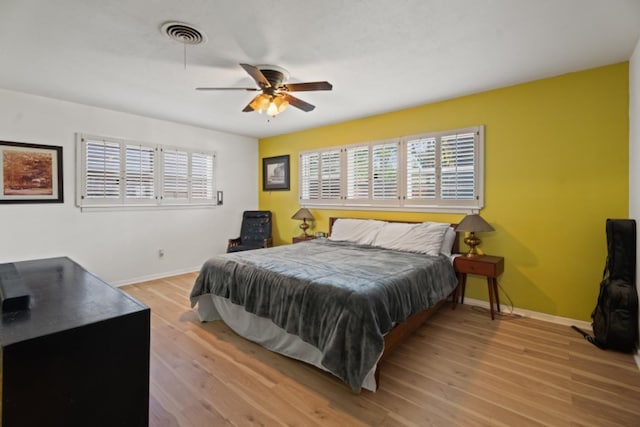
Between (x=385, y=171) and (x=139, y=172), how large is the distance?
3.62 m

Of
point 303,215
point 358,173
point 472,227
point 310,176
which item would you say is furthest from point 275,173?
point 472,227

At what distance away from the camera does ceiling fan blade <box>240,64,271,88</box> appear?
2.38m

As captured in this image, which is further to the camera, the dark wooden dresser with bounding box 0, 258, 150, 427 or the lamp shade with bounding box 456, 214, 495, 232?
the lamp shade with bounding box 456, 214, 495, 232

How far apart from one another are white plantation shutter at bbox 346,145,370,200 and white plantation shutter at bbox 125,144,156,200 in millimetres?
3012

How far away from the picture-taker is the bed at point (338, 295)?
6.51 ft

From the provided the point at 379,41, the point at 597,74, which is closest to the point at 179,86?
the point at 379,41

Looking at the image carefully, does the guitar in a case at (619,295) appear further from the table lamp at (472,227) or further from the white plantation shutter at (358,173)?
the white plantation shutter at (358,173)

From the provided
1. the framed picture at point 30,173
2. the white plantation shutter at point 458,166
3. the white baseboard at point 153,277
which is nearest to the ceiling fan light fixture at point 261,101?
the white plantation shutter at point 458,166

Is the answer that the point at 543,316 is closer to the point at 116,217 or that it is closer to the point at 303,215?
the point at 303,215

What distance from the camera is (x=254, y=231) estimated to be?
575 centimetres

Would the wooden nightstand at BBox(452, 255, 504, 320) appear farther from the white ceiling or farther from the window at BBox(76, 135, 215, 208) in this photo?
the window at BBox(76, 135, 215, 208)

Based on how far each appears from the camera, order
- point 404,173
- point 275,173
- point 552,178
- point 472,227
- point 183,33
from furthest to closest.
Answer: point 275,173 → point 404,173 → point 472,227 → point 552,178 → point 183,33

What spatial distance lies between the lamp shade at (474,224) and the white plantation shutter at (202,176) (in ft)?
13.4

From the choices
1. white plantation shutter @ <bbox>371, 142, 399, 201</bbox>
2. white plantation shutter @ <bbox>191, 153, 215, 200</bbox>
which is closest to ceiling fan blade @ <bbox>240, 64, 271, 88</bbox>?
white plantation shutter @ <bbox>371, 142, 399, 201</bbox>
